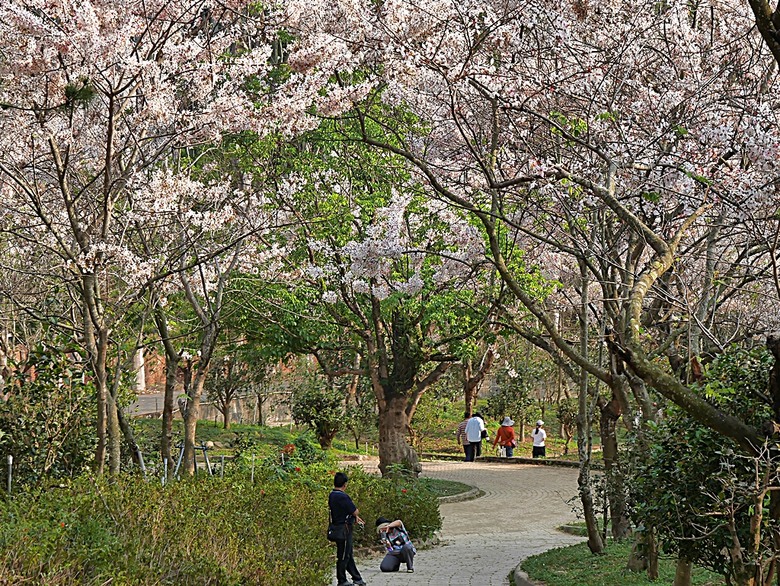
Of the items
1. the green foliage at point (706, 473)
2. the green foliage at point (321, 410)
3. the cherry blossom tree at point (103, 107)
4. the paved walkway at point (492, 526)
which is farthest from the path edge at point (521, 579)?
the green foliage at point (321, 410)

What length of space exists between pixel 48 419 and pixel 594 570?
6634mm

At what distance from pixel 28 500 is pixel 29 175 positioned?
492 centimetres

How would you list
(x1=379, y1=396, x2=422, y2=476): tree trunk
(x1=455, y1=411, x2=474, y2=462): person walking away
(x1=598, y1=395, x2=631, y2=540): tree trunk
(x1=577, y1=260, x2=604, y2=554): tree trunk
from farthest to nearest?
1. (x1=455, y1=411, x2=474, y2=462): person walking away
2. (x1=379, y1=396, x2=422, y2=476): tree trunk
3. (x1=577, y1=260, x2=604, y2=554): tree trunk
4. (x1=598, y1=395, x2=631, y2=540): tree trunk

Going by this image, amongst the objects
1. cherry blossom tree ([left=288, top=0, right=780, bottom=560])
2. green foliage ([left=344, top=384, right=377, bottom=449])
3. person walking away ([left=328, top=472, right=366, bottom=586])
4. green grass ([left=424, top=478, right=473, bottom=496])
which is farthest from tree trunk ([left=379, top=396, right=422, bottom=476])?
person walking away ([left=328, top=472, right=366, bottom=586])

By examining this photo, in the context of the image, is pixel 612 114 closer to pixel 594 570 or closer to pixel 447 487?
pixel 594 570

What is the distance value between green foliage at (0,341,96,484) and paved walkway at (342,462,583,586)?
3842 millimetres

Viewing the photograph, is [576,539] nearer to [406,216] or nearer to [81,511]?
[406,216]

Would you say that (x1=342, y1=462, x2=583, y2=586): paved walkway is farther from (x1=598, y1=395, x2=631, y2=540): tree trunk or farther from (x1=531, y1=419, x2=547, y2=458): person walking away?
(x1=598, y1=395, x2=631, y2=540): tree trunk

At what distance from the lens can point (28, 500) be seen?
6723 millimetres

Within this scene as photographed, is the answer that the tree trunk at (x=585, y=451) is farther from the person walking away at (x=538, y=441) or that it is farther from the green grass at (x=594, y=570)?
the person walking away at (x=538, y=441)

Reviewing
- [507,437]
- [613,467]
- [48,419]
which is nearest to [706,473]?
[613,467]

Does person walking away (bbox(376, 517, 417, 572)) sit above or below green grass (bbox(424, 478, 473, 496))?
above

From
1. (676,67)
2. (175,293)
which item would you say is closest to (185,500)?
(676,67)

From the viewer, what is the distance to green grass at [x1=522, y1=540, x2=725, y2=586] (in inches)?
327
